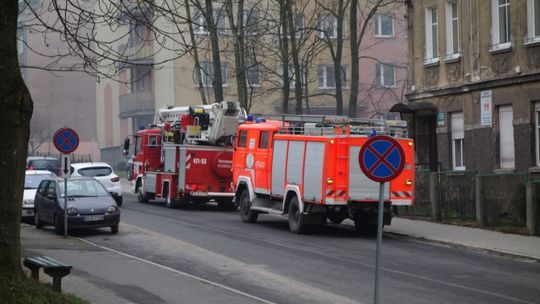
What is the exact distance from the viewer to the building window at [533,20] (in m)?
26.0

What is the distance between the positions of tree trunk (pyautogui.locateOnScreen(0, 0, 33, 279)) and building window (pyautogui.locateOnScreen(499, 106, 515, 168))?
19.2m

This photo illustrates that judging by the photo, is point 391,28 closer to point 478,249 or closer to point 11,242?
point 478,249

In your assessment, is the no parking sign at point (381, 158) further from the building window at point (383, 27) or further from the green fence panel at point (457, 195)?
the building window at point (383, 27)

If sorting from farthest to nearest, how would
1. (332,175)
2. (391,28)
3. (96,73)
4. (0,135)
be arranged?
(391,28)
(332,175)
(96,73)
(0,135)

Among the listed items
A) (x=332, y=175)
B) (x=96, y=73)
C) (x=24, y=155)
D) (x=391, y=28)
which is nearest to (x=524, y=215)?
(x=332, y=175)

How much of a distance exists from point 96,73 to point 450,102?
18171 millimetres

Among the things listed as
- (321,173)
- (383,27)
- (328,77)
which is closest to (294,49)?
(321,173)

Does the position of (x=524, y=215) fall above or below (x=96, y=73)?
below

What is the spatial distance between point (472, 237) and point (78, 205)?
31.5 feet

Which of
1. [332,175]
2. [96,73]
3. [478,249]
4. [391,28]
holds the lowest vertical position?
[478,249]

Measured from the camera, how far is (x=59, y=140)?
2280 centimetres

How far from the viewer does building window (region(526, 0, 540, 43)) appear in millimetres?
25969

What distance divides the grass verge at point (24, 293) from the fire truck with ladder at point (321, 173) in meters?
11.9

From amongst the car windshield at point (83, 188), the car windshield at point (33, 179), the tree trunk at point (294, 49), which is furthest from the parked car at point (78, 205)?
the tree trunk at point (294, 49)
